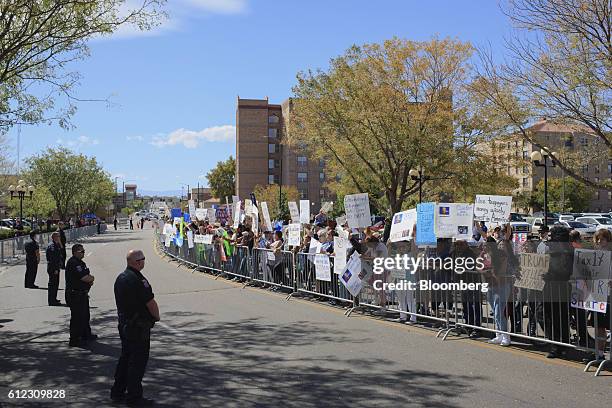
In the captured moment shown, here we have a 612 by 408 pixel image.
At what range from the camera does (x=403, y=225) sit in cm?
1164

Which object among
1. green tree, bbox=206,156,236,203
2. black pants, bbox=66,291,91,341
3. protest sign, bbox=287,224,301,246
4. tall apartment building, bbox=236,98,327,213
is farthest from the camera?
green tree, bbox=206,156,236,203

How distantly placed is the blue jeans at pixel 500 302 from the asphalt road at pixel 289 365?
17.8 inches

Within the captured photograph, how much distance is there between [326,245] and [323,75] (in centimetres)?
2082

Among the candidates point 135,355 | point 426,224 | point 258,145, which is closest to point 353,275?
point 426,224

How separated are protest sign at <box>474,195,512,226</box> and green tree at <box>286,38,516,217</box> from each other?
16.1 m

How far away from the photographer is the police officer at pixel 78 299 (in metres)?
9.43

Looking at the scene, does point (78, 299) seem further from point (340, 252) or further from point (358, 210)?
point (358, 210)

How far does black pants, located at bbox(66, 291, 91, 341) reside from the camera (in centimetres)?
941

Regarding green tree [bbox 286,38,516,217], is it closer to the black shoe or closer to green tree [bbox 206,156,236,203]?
the black shoe

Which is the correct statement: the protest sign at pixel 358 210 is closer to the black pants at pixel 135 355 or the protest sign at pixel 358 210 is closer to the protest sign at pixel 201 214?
the black pants at pixel 135 355

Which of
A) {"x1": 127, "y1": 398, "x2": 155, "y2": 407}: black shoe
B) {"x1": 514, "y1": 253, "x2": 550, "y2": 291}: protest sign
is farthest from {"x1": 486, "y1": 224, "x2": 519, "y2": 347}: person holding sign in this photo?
{"x1": 127, "y1": 398, "x2": 155, "y2": 407}: black shoe

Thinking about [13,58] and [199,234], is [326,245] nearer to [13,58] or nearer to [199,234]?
[13,58]

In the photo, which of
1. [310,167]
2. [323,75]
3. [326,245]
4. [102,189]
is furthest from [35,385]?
Answer: [310,167]

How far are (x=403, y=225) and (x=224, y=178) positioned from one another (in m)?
118
